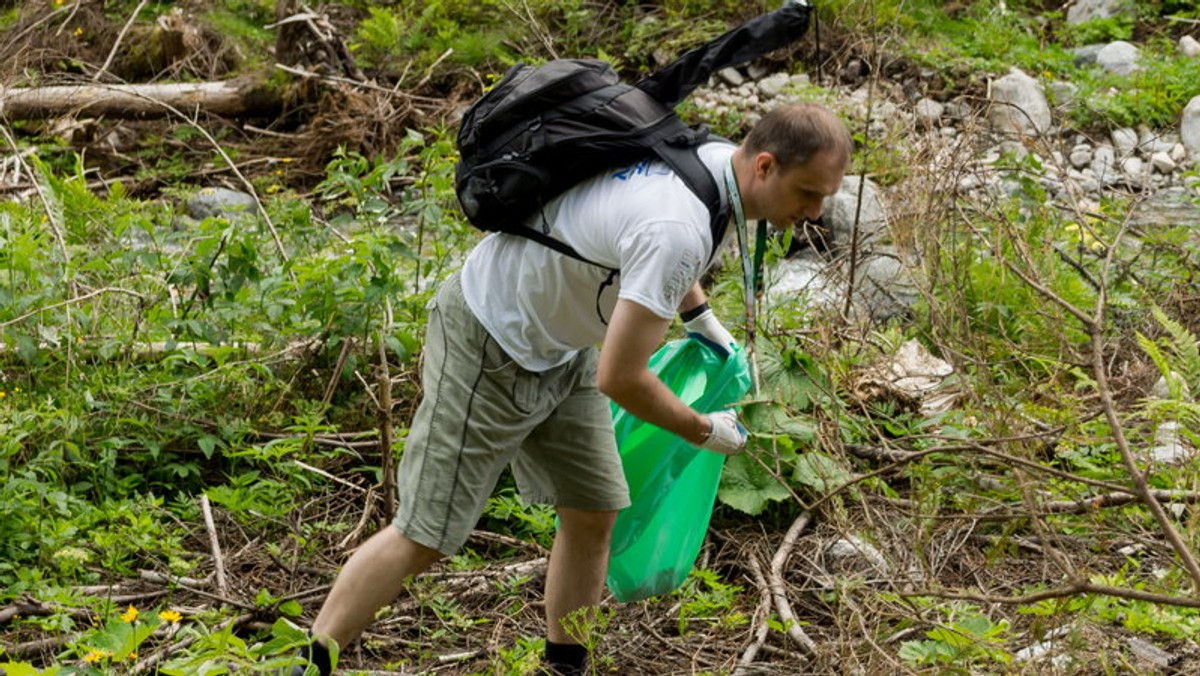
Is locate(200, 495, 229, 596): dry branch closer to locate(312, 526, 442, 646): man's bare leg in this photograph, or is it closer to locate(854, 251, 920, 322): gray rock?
locate(312, 526, 442, 646): man's bare leg

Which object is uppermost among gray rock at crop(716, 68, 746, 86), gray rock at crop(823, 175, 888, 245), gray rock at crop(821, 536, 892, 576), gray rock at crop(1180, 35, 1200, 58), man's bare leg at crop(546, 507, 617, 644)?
man's bare leg at crop(546, 507, 617, 644)

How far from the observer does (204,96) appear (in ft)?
33.4

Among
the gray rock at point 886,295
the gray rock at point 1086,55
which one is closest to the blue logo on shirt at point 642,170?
the gray rock at point 886,295

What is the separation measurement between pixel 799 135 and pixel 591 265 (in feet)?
1.90

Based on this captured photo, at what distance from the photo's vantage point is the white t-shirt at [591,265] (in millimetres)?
3068

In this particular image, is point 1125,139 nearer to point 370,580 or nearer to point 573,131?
point 573,131

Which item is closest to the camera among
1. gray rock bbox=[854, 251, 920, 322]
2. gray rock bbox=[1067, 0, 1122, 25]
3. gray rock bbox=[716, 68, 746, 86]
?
gray rock bbox=[854, 251, 920, 322]

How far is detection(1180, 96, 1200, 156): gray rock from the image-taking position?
31.4 ft

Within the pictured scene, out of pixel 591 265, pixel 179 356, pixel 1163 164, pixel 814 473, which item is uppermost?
pixel 591 265

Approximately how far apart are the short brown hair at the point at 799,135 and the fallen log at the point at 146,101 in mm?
6379

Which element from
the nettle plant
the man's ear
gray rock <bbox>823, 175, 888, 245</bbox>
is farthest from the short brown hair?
gray rock <bbox>823, 175, 888, 245</bbox>

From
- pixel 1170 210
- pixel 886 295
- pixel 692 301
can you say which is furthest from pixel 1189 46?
pixel 692 301

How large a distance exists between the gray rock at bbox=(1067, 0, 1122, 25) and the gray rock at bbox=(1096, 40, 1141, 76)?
79 centimetres

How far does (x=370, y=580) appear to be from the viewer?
11.6 ft
